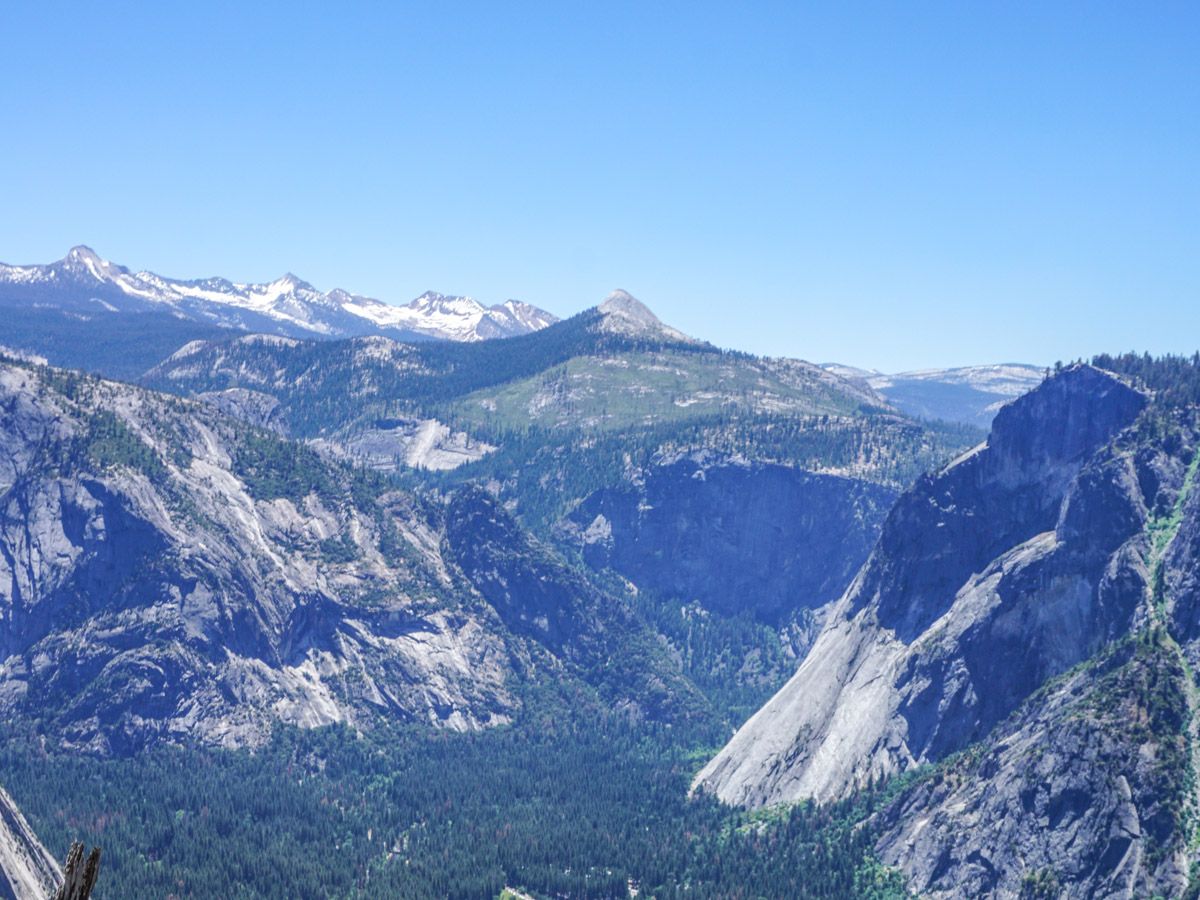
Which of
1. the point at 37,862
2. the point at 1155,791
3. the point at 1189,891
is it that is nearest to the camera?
the point at 37,862

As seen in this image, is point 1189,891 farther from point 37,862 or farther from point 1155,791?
point 37,862

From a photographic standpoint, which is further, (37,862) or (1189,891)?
(1189,891)

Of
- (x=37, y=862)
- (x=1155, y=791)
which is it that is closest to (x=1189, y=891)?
(x=1155, y=791)

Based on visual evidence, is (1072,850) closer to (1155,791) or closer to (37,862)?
(1155,791)

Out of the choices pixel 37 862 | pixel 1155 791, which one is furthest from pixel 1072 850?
pixel 37 862

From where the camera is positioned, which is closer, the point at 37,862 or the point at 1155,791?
the point at 37,862

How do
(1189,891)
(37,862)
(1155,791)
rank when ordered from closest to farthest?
(37,862)
(1189,891)
(1155,791)
